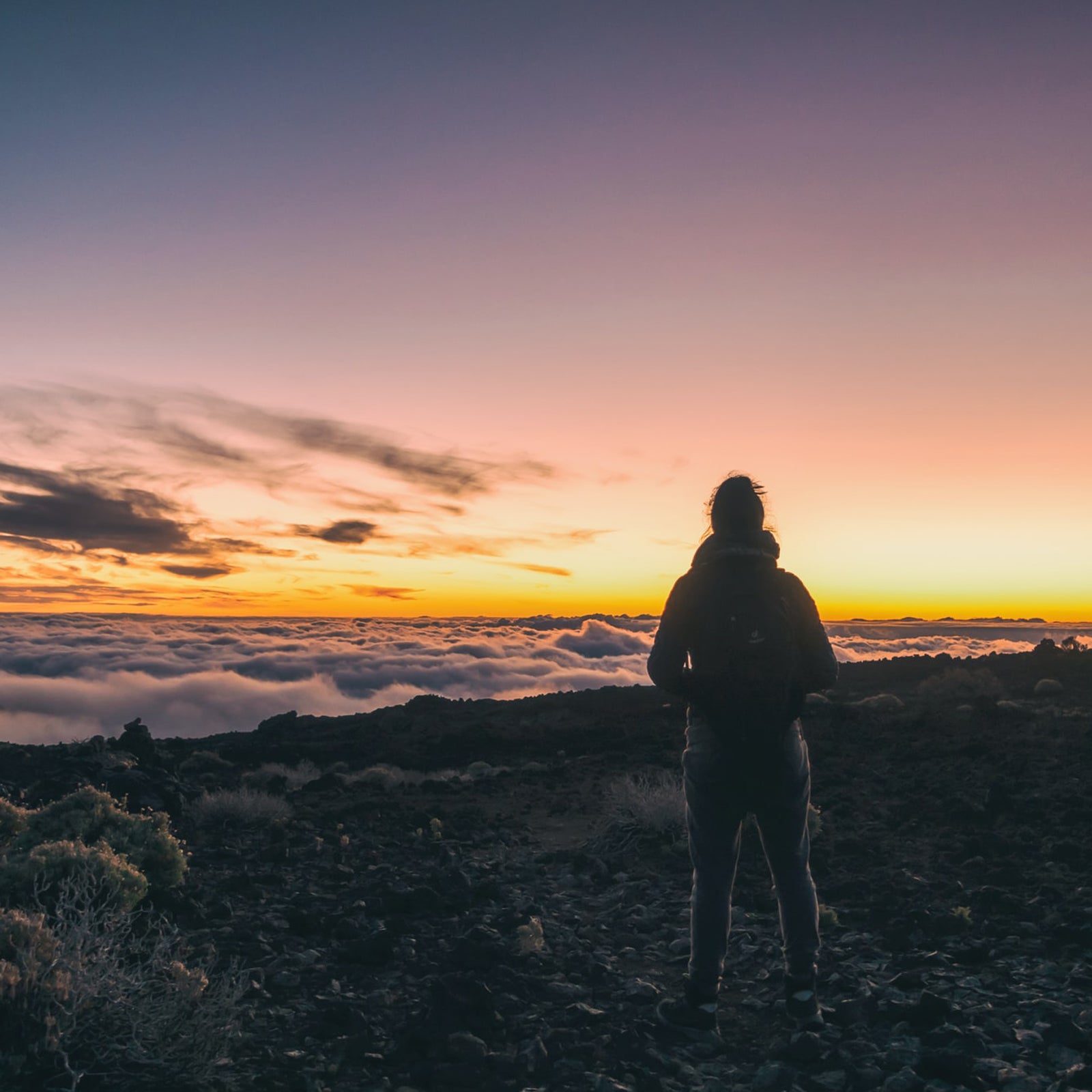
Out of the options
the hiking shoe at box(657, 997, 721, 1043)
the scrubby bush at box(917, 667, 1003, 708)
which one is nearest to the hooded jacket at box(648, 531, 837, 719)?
the hiking shoe at box(657, 997, 721, 1043)

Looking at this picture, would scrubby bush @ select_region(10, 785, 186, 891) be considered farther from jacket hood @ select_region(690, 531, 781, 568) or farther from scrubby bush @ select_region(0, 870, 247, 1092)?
jacket hood @ select_region(690, 531, 781, 568)

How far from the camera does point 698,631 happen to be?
3816 millimetres

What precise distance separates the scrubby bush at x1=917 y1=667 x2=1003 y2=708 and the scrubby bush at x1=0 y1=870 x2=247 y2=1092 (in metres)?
17.1

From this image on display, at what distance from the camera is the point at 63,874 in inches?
211

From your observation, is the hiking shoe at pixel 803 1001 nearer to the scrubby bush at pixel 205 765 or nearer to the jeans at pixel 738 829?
the jeans at pixel 738 829

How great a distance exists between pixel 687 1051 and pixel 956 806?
6443 mm

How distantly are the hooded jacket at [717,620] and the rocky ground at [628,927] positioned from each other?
2.07 m

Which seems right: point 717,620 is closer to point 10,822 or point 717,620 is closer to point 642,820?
point 642,820

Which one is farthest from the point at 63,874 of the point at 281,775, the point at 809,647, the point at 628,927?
the point at 281,775

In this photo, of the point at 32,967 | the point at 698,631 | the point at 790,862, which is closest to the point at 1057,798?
the point at 790,862

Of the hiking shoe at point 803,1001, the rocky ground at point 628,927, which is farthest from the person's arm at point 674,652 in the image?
the rocky ground at point 628,927

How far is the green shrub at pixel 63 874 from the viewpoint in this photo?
5168 mm

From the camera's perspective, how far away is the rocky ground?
3994mm

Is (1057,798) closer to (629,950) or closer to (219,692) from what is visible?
(629,950)
